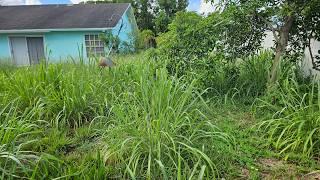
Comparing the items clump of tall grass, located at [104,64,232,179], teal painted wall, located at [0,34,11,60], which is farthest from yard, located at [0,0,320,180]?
teal painted wall, located at [0,34,11,60]

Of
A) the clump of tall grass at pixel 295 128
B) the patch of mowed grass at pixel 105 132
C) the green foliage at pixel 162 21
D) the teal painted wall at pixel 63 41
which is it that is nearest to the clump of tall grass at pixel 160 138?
the patch of mowed grass at pixel 105 132

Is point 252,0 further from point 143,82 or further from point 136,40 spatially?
point 136,40

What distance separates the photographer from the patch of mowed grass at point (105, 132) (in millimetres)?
2277

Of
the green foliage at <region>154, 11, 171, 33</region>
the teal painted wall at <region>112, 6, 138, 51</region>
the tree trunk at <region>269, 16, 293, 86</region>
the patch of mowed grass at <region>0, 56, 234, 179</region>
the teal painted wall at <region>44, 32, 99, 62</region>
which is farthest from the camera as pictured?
the teal painted wall at <region>44, 32, 99, 62</region>

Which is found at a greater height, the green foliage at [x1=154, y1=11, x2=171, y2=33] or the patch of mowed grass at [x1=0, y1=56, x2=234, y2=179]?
the green foliage at [x1=154, y1=11, x2=171, y2=33]

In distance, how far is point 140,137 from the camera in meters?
2.44

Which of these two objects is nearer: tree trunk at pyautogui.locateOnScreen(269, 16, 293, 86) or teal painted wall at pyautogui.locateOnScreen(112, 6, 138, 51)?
tree trunk at pyautogui.locateOnScreen(269, 16, 293, 86)

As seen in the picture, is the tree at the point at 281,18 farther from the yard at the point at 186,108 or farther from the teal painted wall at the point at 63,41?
the teal painted wall at the point at 63,41

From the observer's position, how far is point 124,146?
8.14 ft

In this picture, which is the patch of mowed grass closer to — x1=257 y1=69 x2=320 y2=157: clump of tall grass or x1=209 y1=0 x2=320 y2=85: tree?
x1=257 y1=69 x2=320 y2=157: clump of tall grass

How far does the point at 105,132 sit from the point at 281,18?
287cm

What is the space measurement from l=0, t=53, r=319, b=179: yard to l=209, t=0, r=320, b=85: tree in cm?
109

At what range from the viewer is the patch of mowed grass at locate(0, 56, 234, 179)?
2277mm

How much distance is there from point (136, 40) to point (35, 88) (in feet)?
36.1
